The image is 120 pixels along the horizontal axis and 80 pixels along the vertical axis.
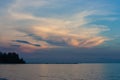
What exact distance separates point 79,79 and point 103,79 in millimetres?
7901

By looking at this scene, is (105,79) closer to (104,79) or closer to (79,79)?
(104,79)

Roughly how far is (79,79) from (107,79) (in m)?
9.10

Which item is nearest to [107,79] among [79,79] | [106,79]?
[106,79]

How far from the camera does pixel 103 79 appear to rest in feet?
268

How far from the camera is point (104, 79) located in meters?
81.7

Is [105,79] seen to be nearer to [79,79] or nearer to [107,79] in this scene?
[107,79]

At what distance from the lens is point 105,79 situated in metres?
81.5

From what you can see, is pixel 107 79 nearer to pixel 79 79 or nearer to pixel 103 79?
pixel 103 79

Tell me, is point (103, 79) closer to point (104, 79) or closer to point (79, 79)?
point (104, 79)

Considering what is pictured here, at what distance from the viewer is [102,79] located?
81.6 m

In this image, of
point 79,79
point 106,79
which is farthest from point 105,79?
point 79,79

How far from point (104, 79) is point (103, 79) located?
0.32 m

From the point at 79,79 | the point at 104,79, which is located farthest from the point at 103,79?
the point at 79,79

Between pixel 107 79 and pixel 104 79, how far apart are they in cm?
94
